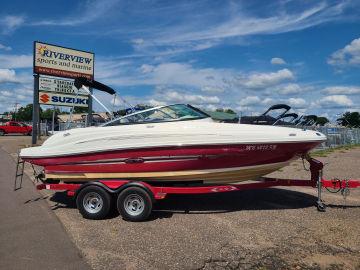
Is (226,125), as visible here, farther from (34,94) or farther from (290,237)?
(34,94)

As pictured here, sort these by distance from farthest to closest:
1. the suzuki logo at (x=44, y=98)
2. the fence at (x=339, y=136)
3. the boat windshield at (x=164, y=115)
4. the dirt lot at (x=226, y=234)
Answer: the fence at (x=339, y=136) < the suzuki logo at (x=44, y=98) < the boat windshield at (x=164, y=115) < the dirt lot at (x=226, y=234)

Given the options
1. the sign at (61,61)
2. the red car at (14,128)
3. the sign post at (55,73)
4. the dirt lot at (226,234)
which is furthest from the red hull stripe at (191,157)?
the red car at (14,128)

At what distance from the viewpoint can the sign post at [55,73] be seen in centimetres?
2409

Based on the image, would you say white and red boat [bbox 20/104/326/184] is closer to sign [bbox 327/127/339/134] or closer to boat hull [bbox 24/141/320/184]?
boat hull [bbox 24/141/320/184]

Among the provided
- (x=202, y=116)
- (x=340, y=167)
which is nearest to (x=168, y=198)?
(x=202, y=116)

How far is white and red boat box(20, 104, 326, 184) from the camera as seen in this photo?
23.4ft

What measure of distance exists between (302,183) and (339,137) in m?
24.5

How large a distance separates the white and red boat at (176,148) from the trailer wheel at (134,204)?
0.42 metres

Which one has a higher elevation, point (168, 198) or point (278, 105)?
point (278, 105)

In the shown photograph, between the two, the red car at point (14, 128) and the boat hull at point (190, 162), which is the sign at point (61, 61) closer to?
the boat hull at point (190, 162)

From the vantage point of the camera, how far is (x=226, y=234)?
6.22 metres

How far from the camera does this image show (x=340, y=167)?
583 inches

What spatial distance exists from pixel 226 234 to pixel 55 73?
68.5ft

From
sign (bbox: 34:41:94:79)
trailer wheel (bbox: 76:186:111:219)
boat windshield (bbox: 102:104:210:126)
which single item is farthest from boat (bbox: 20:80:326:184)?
sign (bbox: 34:41:94:79)
